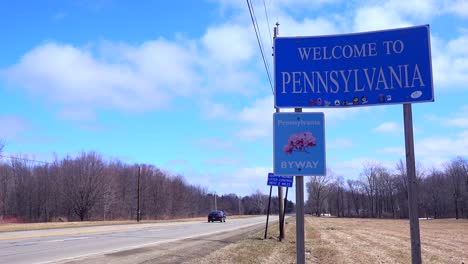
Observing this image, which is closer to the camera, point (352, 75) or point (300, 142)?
point (300, 142)

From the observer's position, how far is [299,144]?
5.08m

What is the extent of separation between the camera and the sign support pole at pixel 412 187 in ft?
16.4

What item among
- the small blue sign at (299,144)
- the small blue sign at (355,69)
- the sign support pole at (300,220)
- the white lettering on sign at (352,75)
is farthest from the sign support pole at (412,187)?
the sign support pole at (300,220)

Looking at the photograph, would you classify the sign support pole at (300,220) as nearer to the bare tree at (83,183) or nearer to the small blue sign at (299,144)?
the small blue sign at (299,144)

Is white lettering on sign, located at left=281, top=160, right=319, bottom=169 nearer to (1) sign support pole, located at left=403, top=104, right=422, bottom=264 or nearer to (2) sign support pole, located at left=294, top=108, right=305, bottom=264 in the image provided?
(2) sign support pole, located at left=294, top=108, right=305, bottom=264

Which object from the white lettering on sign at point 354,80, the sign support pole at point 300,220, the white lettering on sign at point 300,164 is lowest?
the sign support pole at point 300,220

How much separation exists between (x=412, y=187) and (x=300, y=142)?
1258 mm

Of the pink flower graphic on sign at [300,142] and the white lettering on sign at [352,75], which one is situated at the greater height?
the white lettering on sign at [352,75]

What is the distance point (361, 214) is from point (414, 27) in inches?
6327

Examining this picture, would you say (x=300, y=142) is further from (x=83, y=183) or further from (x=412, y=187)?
(x=83, y=183)

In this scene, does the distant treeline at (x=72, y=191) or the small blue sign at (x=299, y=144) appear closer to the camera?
the small blue sign at (x=299, y=144)

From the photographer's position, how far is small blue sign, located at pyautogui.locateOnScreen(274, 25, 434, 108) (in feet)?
16.4

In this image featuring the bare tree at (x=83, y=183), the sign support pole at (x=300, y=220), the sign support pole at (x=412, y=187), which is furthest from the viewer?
the bare tree at (x=83, y=183)

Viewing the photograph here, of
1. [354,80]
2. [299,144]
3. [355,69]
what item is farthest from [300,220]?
[355,69]
